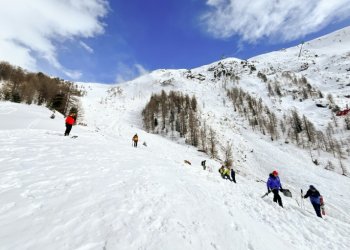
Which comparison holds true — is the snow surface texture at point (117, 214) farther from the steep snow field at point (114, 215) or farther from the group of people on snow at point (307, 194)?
the group of people on snow at point (307, 194)

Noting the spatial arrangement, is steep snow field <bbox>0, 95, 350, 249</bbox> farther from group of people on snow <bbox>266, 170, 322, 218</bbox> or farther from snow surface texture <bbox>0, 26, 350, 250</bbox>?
group of people on snow <bbox>266, 170, 322, 218</bbox>

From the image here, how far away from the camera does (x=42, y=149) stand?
12.7 m

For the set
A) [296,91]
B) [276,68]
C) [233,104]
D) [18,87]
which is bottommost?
[18,87]

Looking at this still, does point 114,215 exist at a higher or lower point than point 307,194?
lower

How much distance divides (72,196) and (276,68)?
178898mm

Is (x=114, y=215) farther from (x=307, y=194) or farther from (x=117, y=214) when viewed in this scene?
(x=307, y=194)

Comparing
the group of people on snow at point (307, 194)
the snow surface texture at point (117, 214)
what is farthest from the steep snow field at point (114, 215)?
the group of people on snow at point (307, 194)

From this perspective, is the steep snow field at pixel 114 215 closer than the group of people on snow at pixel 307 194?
Yes

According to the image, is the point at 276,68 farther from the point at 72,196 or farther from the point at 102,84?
the point at 72,196

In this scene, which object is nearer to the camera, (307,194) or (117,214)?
(117,214)

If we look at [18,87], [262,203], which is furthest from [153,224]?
[18,87]

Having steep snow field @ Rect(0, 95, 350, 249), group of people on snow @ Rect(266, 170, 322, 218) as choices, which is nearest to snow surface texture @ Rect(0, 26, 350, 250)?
steep snow field @ Rect(0, 95, 350, 249)

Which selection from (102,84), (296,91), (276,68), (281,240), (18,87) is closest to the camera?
(281,240)

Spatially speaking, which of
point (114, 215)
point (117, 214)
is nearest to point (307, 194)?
point (117, 214)
